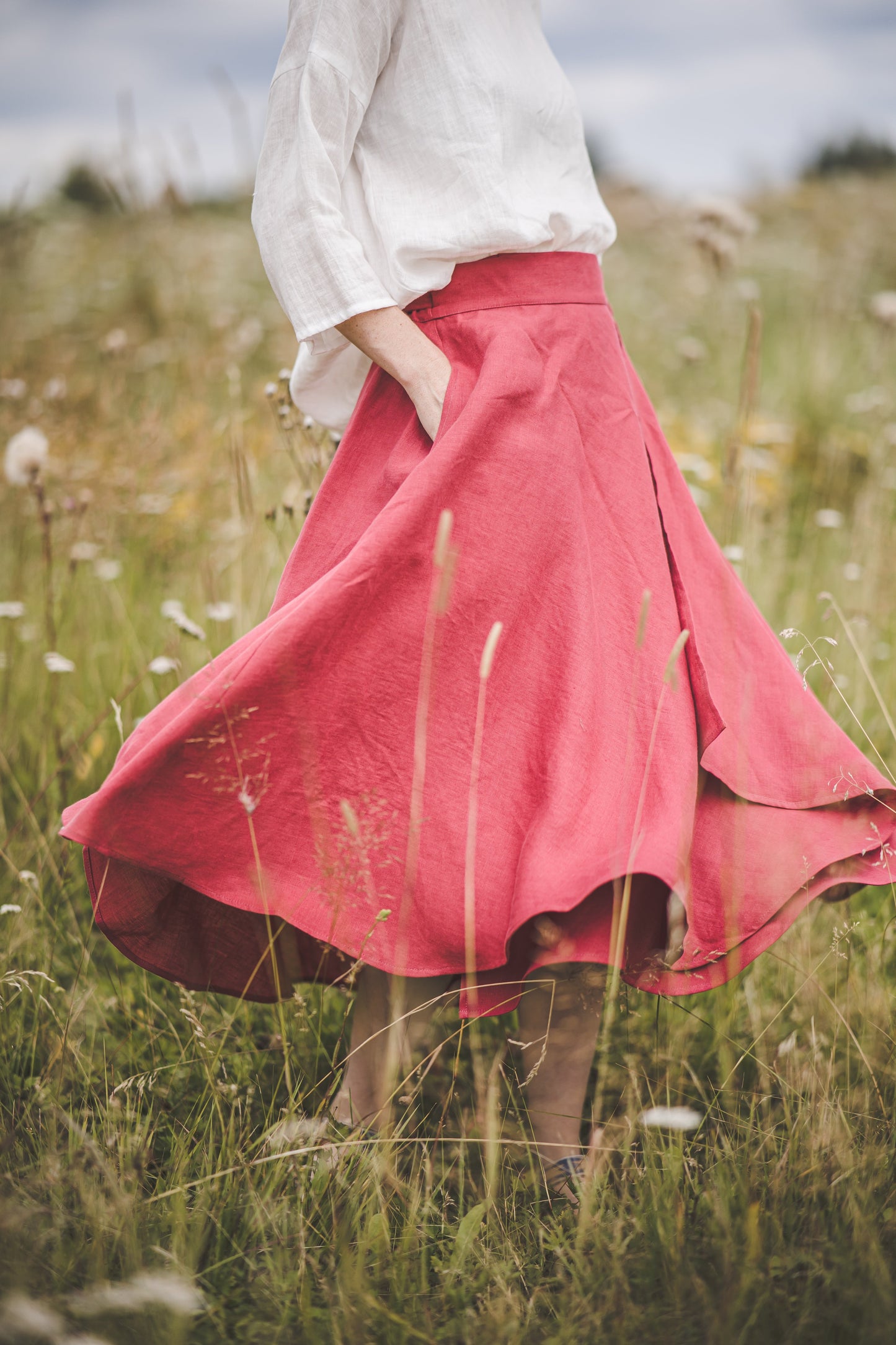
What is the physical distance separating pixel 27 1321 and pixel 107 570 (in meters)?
2.22

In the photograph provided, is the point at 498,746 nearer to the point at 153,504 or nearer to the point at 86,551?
the point at 86,551

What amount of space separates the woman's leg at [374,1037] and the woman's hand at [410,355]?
73cm

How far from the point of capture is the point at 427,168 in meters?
1.10

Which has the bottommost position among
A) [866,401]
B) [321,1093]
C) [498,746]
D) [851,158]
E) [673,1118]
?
[321,1093]

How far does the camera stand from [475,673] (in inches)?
40.7

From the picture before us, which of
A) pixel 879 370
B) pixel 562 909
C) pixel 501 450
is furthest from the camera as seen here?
pixel 879 370

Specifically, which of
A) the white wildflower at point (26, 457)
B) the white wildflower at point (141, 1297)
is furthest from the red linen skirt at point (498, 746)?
the white wildflower at point (26, 457)

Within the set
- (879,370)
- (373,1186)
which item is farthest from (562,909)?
(879,370)

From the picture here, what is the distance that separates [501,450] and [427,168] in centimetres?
38

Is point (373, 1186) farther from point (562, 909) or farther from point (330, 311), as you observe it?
point (330, 311)

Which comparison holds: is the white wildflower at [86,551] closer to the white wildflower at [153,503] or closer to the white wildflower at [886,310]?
the white wildflower at [153,503]

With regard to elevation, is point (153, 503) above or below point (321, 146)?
below

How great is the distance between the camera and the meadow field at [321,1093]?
901 millimetres

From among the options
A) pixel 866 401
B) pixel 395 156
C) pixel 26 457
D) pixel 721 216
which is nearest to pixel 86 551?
pixel 26 457
